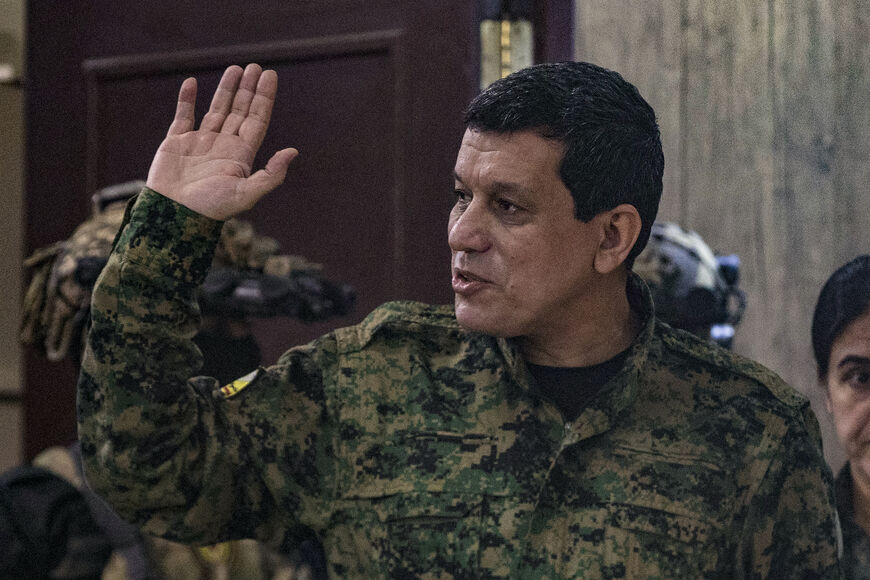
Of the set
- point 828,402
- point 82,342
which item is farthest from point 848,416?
point 82,342

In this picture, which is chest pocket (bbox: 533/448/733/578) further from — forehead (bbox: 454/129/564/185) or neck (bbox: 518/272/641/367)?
forehead (bbox: 454/129/564/185)

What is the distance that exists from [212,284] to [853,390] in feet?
3.17

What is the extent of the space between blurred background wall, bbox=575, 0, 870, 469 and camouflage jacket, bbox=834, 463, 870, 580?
0.03 meters

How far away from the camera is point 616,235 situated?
1179 millimetres

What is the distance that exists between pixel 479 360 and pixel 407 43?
3.02ft

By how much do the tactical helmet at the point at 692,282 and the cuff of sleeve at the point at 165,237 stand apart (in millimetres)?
658

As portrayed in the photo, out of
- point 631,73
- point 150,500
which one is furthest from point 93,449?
point 631,73

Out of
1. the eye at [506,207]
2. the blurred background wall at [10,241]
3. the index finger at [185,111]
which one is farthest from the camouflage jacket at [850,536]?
the blurred background wall at [10,241]

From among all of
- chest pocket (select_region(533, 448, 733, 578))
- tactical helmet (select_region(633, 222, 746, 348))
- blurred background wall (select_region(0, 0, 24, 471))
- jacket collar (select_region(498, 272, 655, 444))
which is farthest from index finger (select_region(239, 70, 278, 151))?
blurred background wall (select_region(0, 0, 24, 471))

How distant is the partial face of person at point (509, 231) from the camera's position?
1.11 metres

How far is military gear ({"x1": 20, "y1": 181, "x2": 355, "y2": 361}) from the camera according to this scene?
5.53ft

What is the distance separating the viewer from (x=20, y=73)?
2781 mm

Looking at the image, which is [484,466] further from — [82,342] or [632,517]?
[82,342]

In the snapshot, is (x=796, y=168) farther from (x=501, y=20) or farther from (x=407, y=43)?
(x=407, y=43)
